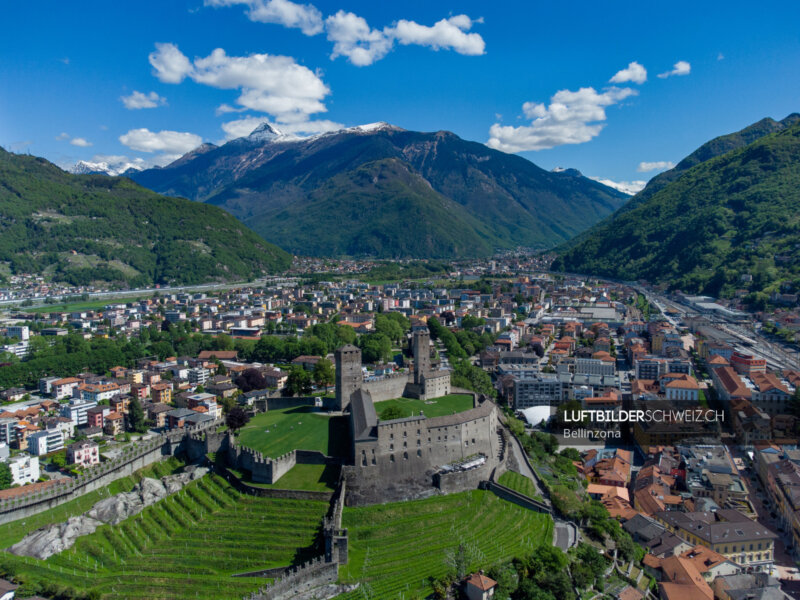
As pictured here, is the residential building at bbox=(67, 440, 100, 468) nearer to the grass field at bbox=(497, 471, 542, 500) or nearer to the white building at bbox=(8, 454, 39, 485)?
the white building at bbox=(8, 454, 39, 485)

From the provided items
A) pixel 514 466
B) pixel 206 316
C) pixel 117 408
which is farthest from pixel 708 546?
pixel 206 316

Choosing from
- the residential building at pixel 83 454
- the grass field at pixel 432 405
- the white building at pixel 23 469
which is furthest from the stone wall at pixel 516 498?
the white building at pixel 23 469

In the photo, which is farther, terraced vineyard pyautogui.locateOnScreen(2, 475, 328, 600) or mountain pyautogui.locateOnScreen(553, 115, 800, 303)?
mountain pyautogui.locateOnScreen(553, 115, 800, 303)

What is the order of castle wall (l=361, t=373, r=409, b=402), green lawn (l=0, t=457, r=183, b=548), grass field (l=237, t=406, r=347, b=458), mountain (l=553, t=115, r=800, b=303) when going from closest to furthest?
green lawn (l=0, t=457, r=183, b=548) < grass field (l=237, t=406, r=347, b=458) < castle wall (l=361, t=373, r=409, b=402) < mountain (l=553, t=115, r=800, b=303)

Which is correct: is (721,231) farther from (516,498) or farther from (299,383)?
(516,498)

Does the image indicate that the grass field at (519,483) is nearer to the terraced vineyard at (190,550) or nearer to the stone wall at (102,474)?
the terraced vineyard at (190,550)

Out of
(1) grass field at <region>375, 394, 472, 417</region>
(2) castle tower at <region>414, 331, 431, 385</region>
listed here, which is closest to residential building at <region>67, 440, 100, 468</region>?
(1) grass field at <region>375, 394, 472, 417</region>

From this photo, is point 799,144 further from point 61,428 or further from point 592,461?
point 61,428
